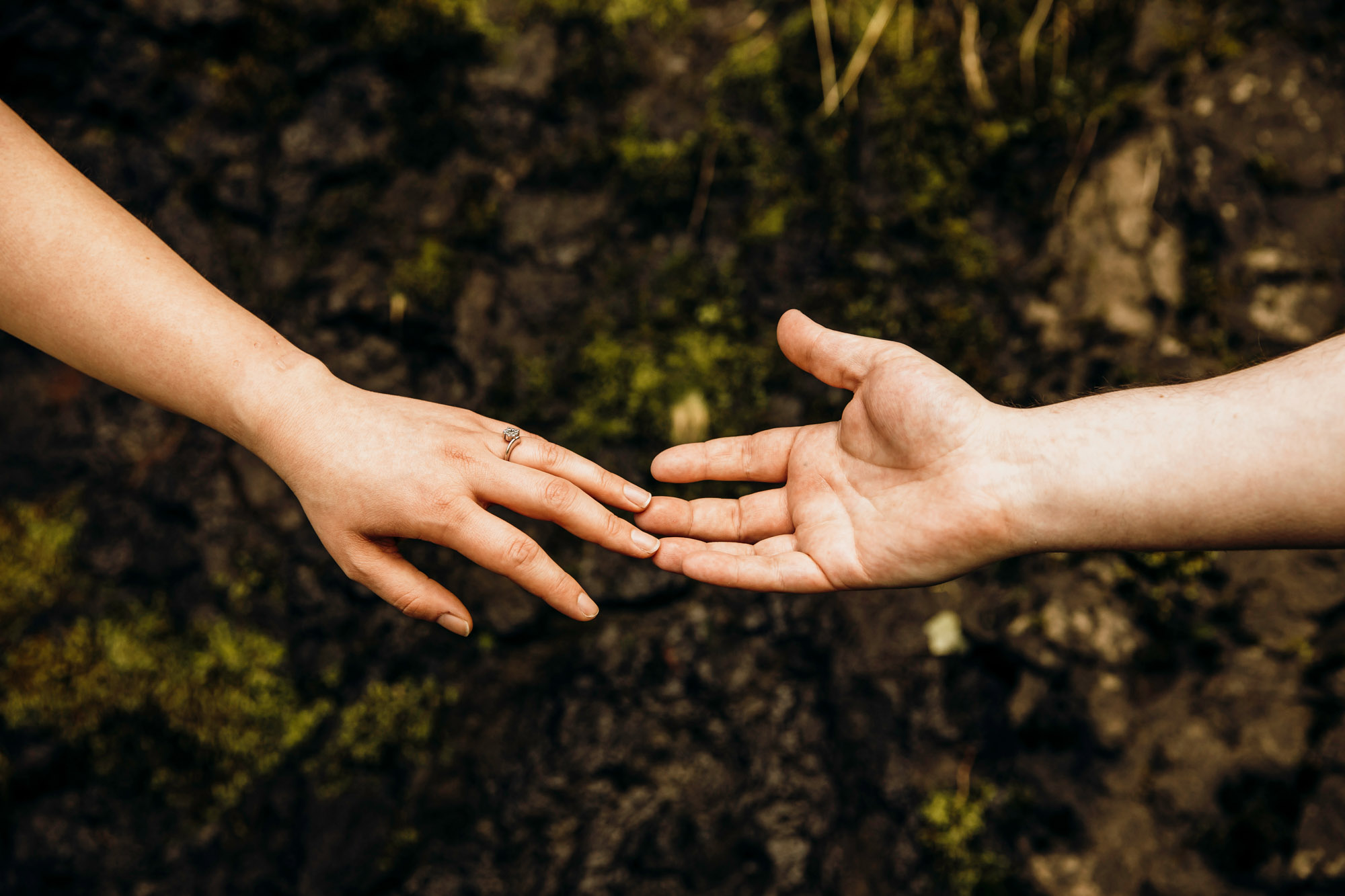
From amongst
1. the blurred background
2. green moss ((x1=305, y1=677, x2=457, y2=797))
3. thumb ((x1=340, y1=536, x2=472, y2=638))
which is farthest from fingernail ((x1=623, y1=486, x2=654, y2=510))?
→ green moss ((x1=305, y1=677, x2=457, y2=797))

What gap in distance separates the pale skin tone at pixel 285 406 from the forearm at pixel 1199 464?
56.0 inches

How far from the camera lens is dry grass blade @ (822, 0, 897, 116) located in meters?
3.18

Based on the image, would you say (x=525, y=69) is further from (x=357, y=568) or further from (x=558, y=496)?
(x=357, y=568)

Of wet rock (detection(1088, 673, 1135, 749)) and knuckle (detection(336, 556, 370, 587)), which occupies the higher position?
knuckle (detection(336, 556, 370, 587))

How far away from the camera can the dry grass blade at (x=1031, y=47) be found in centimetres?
311

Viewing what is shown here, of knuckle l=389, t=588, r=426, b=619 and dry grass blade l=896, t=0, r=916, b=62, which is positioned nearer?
knuckle l=389, t=588, r=426, b=619

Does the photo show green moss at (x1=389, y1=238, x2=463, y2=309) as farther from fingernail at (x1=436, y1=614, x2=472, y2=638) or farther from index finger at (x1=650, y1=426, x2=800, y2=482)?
fingernail at (x1=436, y1=614, x2=472, y2=638)

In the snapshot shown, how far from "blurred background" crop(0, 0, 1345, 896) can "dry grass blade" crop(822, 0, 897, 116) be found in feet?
0.09

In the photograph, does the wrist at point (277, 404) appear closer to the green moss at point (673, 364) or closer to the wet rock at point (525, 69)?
the green moss at point (673, 364)

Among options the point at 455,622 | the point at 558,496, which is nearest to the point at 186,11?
the point at 558,496

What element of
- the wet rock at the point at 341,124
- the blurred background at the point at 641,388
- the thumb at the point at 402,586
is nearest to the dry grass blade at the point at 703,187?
the blurred background at the point at 641,388

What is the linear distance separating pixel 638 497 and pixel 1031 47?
295cm

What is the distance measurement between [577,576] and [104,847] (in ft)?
8.87

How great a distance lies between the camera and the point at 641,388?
329cm
